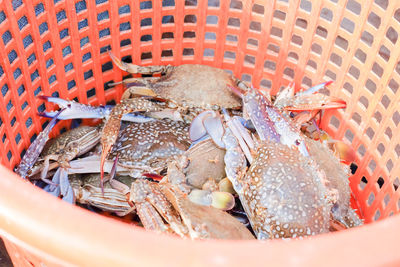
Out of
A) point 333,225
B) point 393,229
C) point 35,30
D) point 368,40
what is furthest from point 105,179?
point 368,40

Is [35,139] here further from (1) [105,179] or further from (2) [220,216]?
(2) [220,216]

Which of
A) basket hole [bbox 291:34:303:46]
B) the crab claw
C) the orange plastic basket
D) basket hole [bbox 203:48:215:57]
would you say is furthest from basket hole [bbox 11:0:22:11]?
basket hole [bbox 291:34:303:46]

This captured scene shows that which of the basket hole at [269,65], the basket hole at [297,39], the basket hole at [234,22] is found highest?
the basket hole at [234,22]

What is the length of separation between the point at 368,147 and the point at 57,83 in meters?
1.19

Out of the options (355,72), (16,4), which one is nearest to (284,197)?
(16,4)

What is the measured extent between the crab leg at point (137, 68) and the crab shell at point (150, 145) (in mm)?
230

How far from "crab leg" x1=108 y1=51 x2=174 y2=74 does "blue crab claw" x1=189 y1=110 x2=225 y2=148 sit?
13.8 inches

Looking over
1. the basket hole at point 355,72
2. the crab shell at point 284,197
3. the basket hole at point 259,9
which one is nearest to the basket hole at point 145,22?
the basket hole at point 259,9

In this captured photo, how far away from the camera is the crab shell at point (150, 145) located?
1.56 meters

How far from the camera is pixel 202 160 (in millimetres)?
1432

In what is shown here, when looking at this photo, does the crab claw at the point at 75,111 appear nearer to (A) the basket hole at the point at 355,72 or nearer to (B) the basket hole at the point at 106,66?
(B) the basket hole at the point at 106,66

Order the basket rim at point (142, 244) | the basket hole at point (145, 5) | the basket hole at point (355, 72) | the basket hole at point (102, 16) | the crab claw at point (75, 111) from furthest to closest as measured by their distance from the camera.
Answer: the basket hole at point (355, 72), the basket hole at point (145, 5), the basket hole at point (102, 16), the crab claw at point (75, 111), the basket rim at point (142, 244)

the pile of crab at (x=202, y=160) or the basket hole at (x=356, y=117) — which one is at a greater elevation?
the pile of crab at (x=202, y=160)

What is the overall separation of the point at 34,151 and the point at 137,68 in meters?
0.53
